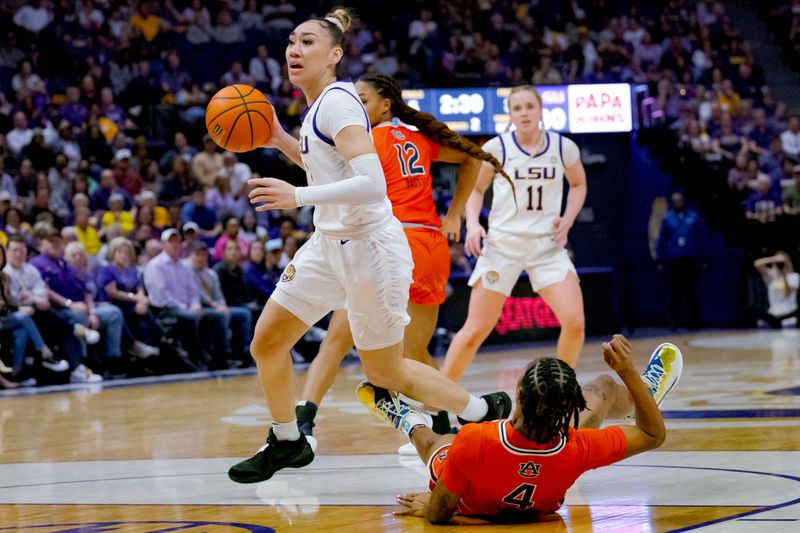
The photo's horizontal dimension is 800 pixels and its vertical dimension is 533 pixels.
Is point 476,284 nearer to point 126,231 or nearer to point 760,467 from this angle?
point 760,467

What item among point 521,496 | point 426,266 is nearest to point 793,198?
point 426,266

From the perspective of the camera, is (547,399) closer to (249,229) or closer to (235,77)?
(249,229)

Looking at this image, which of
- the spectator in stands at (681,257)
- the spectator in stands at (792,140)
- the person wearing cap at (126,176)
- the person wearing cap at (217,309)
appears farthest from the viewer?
the spectator in stands at (792,140)

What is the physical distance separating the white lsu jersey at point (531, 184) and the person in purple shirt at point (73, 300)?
5.78m

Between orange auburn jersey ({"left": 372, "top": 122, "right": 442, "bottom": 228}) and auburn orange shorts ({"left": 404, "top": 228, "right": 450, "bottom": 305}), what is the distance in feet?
0.24

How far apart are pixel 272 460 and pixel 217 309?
329 inches

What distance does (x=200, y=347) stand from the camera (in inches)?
528

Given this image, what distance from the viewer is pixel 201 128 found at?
55.3ft

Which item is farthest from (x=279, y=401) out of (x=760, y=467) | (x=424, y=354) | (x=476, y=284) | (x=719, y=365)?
(x=719, y=365)

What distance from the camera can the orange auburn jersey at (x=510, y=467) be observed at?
157 inches

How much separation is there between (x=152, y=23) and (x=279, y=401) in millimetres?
14466

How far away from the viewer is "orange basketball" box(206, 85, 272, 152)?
516cm

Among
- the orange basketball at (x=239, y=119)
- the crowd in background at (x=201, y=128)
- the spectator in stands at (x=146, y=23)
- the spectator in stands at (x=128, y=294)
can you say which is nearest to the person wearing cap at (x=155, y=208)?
the crowd in background at (x=201, y=128)

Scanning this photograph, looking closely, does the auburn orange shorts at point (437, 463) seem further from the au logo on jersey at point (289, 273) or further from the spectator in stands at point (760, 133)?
the spectator in stands at point (760, 133)
